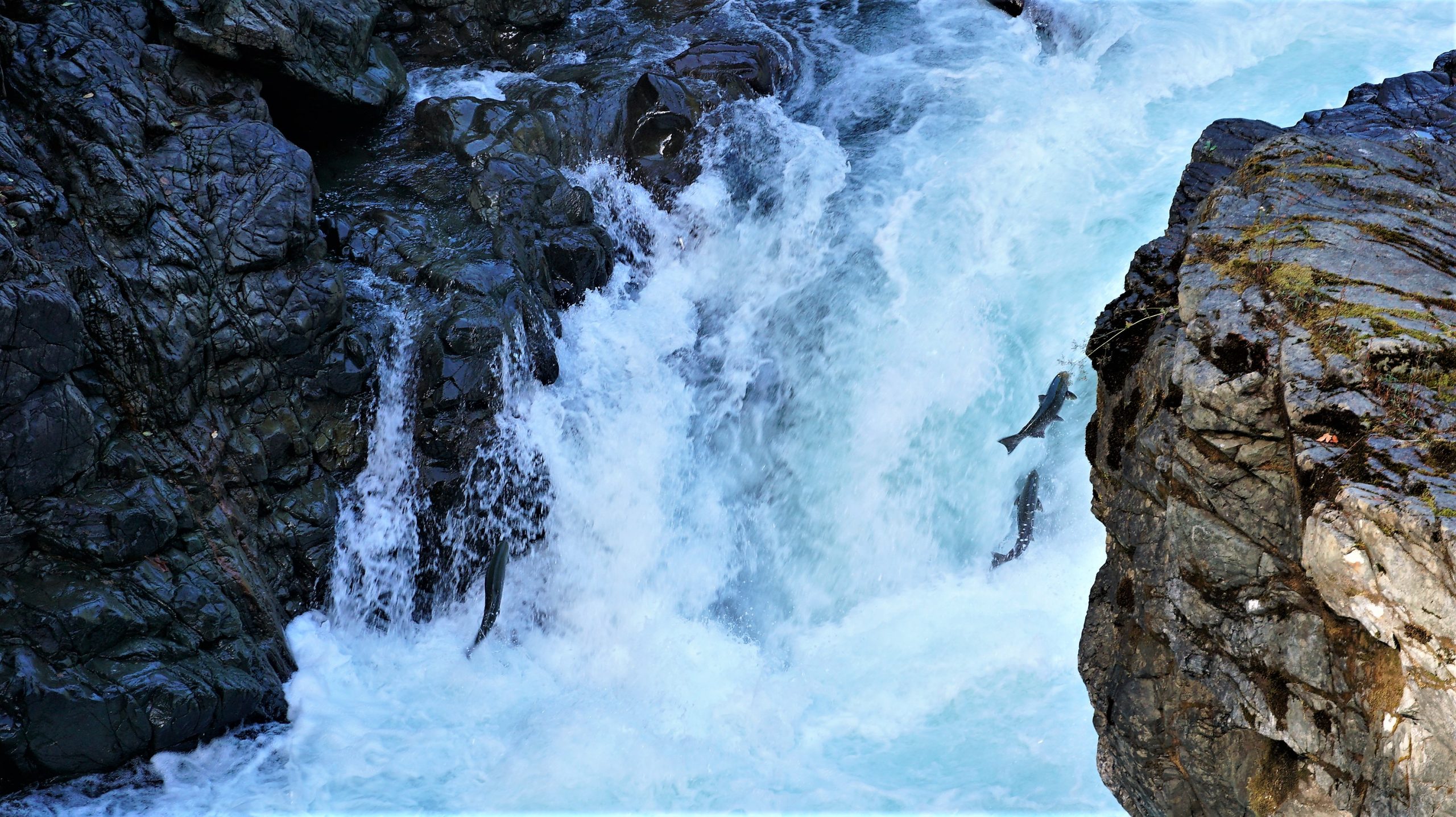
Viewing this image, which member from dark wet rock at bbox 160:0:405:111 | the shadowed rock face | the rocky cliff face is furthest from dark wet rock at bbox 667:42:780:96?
the shadowed rock face

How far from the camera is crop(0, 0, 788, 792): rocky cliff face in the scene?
7223mm

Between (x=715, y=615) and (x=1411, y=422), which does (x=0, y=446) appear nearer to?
(x=715, y=615)

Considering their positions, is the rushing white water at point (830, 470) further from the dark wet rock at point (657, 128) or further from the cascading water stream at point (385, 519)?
the dark wet rock at point (657, 128)

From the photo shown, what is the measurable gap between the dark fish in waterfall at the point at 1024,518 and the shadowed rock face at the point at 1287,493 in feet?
11.3

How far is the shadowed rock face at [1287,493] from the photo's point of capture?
394 centimetres

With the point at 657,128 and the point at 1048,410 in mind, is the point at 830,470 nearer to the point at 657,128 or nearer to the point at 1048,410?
the point at 1048,410

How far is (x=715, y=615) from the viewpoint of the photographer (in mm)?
9695

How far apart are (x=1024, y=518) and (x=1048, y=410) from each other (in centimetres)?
123

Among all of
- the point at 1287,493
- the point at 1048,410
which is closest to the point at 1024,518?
the point at 1048,410

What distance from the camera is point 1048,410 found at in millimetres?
8945

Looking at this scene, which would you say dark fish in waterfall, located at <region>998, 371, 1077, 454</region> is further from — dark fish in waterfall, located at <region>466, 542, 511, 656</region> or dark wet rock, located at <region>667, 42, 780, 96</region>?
dark wet rock, located at <region>667, 42, 780, 96</region>

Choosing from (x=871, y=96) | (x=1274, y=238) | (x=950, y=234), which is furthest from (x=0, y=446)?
(x=871, y=96)

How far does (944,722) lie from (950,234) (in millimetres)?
5491

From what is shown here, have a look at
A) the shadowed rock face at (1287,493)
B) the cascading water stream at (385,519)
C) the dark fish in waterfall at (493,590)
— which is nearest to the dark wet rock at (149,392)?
the cascading water stream at (385,519)
